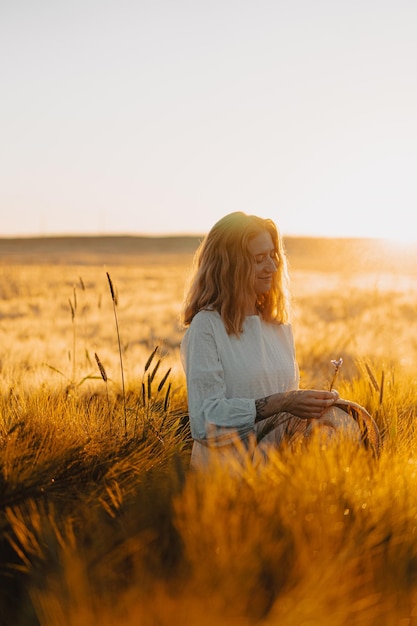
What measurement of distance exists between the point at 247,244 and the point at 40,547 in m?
1.70

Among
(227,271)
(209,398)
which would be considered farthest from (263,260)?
(209,398)

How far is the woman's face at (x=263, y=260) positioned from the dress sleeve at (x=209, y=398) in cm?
35

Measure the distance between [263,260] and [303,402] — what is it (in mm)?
826

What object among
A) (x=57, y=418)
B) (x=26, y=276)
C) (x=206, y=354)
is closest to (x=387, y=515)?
(x=206, y=354)

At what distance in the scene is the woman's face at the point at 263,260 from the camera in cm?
336

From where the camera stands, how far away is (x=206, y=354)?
10.4 ft

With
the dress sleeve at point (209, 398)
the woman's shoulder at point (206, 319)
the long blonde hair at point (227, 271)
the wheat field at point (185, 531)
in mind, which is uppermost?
the long blonde hair at point (227, 271)

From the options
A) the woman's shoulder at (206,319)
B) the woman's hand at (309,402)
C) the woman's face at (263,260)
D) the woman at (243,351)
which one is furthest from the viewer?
the woman's face at (263,260)

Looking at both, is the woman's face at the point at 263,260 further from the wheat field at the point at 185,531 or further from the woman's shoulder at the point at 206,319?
the wheat field at the point at 185,531

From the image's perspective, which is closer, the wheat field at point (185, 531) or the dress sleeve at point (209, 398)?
the wheat field at point (185, 531)

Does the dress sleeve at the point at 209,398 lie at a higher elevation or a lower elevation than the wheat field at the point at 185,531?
higher

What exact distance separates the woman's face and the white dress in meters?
0.16

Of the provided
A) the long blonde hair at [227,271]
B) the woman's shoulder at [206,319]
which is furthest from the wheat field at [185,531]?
the long blonde hair at [227,271]

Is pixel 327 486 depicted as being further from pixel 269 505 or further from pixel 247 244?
pixel 247 244
